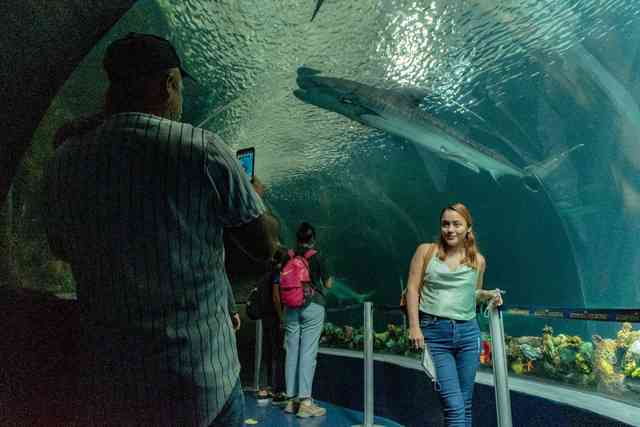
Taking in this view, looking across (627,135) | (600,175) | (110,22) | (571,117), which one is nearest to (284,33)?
(110,22)

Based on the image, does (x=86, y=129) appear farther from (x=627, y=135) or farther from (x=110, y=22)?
(x=627, y=135)

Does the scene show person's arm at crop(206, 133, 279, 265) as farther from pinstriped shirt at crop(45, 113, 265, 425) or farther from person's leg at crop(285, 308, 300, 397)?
person's leg at crop(285, 308, 300, 397)

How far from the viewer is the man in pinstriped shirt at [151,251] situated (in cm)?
79

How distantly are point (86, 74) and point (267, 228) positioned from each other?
2225 millimetres

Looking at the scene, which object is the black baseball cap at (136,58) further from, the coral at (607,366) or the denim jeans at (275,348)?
the denim jeans at (275,348)

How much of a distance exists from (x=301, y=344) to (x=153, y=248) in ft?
11.5

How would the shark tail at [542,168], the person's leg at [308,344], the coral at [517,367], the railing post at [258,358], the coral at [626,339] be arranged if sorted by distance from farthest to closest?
1. the shark tail at [542,168]
2. the railing post at [258,358]
3. the person's leg at [308,344]
4. the coral at [517,367]
5. the coral at [626,339]

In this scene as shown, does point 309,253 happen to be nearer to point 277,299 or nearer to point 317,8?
point 277,299

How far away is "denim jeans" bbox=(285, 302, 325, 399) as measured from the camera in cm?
399

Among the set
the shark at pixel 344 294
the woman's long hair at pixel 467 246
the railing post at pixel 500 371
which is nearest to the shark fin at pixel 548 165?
the shark at pixel 344 294

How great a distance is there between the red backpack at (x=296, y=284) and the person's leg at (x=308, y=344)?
126mm

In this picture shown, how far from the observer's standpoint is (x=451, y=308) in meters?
2.47

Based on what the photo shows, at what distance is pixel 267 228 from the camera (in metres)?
0.90

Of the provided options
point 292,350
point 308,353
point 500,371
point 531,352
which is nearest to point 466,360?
point 500,371
